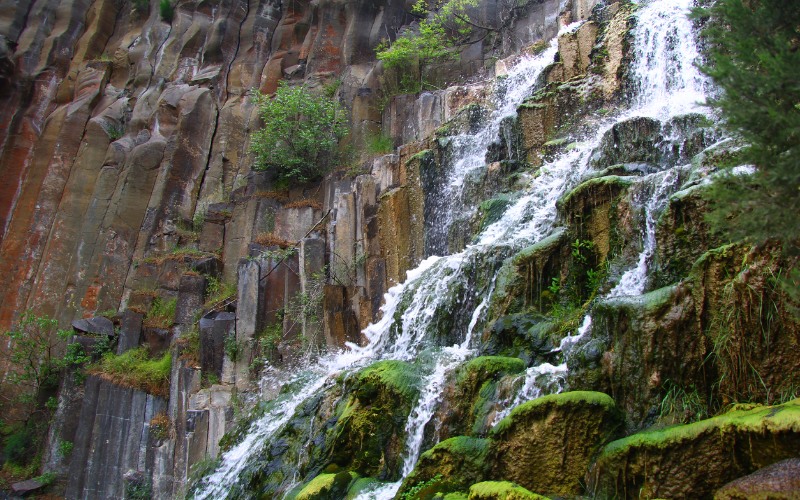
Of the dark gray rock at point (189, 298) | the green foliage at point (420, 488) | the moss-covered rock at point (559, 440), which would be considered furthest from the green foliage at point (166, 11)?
the moss-covered rock at point (559, 440)

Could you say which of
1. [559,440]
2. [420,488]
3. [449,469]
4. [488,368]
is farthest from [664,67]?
[420,488]

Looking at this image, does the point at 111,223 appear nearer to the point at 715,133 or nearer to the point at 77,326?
the point at 77,326

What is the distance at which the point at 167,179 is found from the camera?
24984 millimetres

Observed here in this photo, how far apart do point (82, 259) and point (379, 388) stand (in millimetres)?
18525

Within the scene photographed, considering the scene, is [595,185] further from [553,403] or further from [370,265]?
[370,265]

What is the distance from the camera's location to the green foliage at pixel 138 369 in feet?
60.4

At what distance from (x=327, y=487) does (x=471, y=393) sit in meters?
2.03

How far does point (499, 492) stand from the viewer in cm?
654

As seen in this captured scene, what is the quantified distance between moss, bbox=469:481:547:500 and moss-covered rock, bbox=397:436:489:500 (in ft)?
1.75

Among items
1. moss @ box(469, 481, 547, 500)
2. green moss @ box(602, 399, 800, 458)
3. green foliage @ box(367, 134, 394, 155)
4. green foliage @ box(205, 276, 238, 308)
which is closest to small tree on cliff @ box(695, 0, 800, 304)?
green moss @ box(602, 399, 800, 458)

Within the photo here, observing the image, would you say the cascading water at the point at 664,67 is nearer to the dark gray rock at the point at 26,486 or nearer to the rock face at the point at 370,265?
the rock face at the point at 370,265

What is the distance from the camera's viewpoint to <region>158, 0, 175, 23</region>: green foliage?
31.7 meters

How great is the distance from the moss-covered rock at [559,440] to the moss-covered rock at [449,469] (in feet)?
0.93

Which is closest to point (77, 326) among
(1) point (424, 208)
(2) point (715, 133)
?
(1) point (424, 208)
